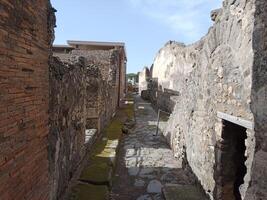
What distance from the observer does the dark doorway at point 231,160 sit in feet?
16.8

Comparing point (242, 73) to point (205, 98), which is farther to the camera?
point (205, 98)

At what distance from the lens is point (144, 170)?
760cm


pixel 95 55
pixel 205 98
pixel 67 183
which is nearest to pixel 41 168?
pixel 67 183

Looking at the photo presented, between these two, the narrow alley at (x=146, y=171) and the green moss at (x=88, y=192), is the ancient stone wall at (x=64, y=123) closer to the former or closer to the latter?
the green moss at (x=88, y=192)

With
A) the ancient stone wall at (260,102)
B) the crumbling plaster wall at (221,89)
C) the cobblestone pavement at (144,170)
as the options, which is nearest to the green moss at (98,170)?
the cobblestone pavement at (144,170)

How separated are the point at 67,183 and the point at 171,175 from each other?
2.99 metres

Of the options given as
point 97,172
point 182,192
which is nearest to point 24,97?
point 97,172

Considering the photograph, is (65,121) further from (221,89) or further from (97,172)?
(221,89)

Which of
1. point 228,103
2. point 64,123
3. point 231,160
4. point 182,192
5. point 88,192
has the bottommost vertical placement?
point 182,192

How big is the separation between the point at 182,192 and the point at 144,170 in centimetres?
181

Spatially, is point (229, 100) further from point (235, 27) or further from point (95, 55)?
point (95, 55)

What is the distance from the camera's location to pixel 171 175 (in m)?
7.30

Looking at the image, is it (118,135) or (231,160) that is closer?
(231,160)

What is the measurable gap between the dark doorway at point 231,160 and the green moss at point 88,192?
78.4 inches
